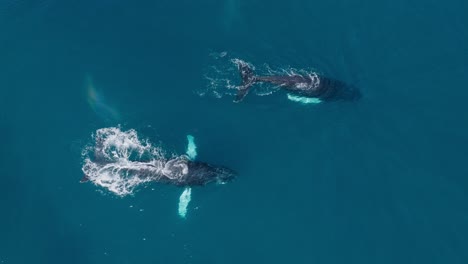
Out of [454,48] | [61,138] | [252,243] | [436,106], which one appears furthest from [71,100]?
[454,48]

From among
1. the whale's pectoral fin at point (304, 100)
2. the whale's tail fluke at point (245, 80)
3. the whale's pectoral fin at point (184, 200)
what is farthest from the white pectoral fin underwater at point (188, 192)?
the whale's pectoral fin at point (304, 100)

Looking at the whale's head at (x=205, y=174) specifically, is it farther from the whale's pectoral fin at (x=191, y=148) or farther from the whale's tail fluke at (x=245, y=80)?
the whale's tail fluke at (x=245, y=80)

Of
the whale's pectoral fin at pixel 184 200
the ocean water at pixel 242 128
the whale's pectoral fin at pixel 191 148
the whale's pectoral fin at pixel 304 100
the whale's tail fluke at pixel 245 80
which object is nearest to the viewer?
the ocean water at pixel 242 128

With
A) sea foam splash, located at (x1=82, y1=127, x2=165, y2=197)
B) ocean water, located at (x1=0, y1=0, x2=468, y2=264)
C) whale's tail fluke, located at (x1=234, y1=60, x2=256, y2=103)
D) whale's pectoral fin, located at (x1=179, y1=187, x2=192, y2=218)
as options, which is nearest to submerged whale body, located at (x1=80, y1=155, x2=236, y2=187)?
sea foam splash, located at (x1=82, y1=127, x2=165, y2=197)

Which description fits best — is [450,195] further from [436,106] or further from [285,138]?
[285,138]

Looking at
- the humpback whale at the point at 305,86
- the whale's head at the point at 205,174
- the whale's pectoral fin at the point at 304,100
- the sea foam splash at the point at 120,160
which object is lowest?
the whale's head at the point at 205,174

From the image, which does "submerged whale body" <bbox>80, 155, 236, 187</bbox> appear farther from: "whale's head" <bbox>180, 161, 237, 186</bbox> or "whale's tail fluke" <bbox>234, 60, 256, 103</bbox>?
"whale's tail fluke" <bbox>234, 60, 256, 103</bbox>
